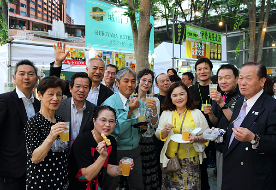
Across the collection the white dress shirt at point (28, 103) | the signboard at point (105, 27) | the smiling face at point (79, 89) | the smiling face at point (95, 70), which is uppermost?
the signboard at point (105, 27)

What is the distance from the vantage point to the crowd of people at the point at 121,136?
7.10 ft

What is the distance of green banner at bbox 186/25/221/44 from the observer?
9.86 m

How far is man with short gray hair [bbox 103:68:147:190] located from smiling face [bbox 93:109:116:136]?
39 centimetres

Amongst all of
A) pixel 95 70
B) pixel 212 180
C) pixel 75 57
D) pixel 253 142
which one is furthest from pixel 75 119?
pixel 75 57

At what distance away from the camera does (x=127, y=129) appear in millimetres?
2924

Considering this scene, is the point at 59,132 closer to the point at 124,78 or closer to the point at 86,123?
the point at 86,123

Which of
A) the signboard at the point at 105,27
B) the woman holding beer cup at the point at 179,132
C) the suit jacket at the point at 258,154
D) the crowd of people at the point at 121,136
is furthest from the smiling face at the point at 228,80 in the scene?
the signboard at the point at 105,27

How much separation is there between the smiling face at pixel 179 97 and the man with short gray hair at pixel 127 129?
0.62 m

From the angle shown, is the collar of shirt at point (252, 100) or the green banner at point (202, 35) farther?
the green banner at point (202, 35)

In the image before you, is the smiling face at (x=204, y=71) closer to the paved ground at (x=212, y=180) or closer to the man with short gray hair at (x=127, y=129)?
the man with short gray hair at (x=127, y=129)

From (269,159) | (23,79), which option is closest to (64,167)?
(23,79)

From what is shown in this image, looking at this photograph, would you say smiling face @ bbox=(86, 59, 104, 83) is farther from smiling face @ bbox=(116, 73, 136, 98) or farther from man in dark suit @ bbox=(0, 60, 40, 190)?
man in dark suit @ bbox=(0, 60, 40, 190)

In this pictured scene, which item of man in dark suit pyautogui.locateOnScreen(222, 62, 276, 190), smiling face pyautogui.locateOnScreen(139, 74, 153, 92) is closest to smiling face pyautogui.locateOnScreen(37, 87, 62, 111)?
smiling face pyautogui.locateOnScreen(139, 74, 153, 92)

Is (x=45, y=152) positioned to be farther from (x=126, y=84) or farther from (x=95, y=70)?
(x=95, y=70)
